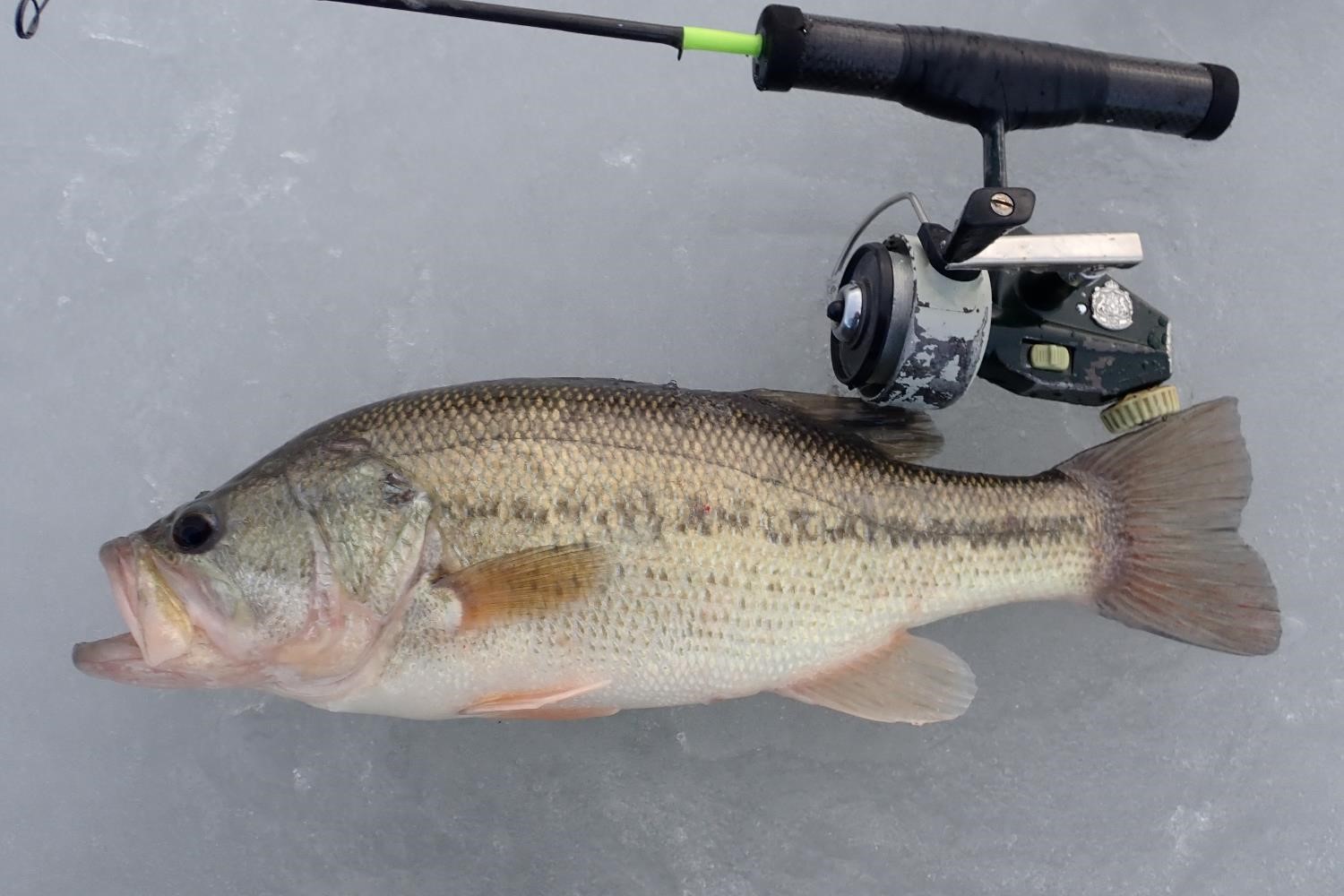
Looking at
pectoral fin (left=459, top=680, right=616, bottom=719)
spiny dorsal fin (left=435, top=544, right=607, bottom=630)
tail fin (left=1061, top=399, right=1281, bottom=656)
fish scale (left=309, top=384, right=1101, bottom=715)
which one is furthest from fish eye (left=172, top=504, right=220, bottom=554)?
tail fin (left=1061, top=399, right=1281, bottom=656)

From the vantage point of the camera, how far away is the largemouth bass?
185 centimetres

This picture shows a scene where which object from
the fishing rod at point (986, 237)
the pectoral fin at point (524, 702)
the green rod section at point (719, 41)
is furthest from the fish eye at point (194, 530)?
the green rod section at point (719, 41)

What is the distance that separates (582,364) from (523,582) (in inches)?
32.9

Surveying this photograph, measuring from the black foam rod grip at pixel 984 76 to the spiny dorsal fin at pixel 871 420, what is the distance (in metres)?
0.66

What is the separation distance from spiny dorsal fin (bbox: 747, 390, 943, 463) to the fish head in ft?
2.82

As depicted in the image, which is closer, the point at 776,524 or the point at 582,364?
the point at 776,524

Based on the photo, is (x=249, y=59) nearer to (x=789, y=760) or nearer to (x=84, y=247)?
(x=84, y=247)

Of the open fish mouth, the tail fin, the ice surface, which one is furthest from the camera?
the ice surface

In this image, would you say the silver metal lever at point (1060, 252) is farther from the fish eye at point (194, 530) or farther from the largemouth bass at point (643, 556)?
the fish eye at point (194, 530)

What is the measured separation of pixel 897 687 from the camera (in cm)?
215

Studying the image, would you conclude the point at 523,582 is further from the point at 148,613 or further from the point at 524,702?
the point at 148,613

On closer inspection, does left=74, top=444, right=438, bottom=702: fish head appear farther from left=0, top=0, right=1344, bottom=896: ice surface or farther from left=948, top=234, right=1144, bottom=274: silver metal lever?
left=948, top=234, right=1144, bottom=274: silver metal lever

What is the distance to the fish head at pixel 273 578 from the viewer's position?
1821mm

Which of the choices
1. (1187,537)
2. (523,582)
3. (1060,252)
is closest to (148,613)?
(523,582)
